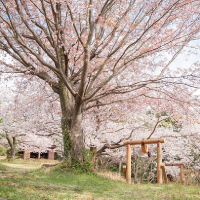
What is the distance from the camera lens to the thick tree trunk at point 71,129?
809 centimetres

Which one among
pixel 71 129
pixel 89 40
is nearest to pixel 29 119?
pixel 71 129

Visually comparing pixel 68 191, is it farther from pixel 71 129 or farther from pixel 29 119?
pixel 29 119

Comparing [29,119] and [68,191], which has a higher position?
[29,119]

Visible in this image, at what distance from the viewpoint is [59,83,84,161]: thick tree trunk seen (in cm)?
809

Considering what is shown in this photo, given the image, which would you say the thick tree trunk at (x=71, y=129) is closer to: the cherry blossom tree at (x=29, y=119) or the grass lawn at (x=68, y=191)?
the grass lawn at (x=68, y=191)

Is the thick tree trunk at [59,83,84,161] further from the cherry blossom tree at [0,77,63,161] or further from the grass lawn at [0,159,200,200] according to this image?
the cherry blossom tree at [0,77,63,161]

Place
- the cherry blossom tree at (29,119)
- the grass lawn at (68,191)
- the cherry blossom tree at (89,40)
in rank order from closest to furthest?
the grass lawn at (68,191) < the cherry blossom tree at (89,40) < the cherry blossom tree at (29,119)

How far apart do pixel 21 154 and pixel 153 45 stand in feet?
81.5

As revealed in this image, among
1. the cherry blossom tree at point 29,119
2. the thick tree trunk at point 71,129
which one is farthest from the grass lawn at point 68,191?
the cherry blossom tree at point 29,119

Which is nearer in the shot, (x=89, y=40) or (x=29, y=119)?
(x=89, y=40)

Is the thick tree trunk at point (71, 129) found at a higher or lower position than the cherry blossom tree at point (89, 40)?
lower

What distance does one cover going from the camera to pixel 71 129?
27.2 ft

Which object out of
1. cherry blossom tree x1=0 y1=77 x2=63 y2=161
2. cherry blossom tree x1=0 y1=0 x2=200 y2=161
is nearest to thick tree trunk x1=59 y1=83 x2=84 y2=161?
cherry blossom tree x1=0 y1=0 x2=200 y2=161

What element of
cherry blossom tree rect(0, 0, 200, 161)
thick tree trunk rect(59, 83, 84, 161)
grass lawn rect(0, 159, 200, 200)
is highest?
cherry blossom tree rect(0, 0, 200, 161)
